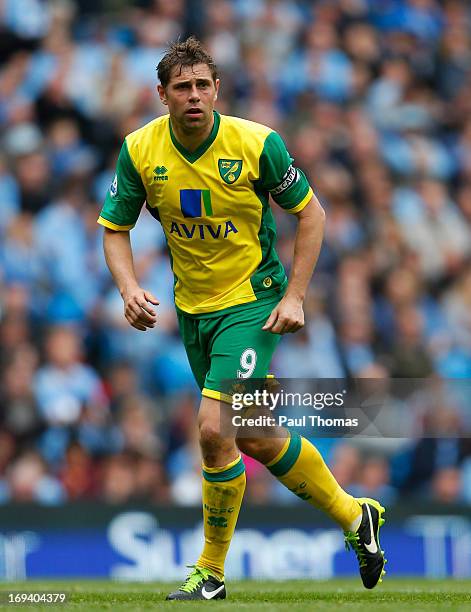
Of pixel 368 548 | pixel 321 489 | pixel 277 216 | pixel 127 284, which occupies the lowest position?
pixel 368 548

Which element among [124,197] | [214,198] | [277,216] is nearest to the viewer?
[214,198]

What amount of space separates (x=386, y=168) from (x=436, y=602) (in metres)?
8.31

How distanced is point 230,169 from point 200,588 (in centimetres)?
186

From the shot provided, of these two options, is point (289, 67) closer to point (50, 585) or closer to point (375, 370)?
point (375, 370)

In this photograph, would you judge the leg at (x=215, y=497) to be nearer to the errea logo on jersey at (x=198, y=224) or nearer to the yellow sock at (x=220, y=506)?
the yellow sock at (x=220, y=506)

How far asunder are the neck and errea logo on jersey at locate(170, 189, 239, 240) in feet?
0.67

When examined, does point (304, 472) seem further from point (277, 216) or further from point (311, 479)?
point (277, 216)

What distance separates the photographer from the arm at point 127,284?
18.3 feet

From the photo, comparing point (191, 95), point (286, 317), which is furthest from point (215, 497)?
point (191, 95)

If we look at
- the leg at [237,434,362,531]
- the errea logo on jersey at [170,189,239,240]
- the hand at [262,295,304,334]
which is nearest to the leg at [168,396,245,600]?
the leg at [237,434,362,531]

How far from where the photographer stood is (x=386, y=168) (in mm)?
13305

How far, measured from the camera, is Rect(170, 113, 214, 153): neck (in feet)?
18.9

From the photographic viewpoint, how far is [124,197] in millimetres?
5898

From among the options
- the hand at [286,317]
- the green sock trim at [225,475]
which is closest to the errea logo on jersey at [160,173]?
the hand at [286,317]
